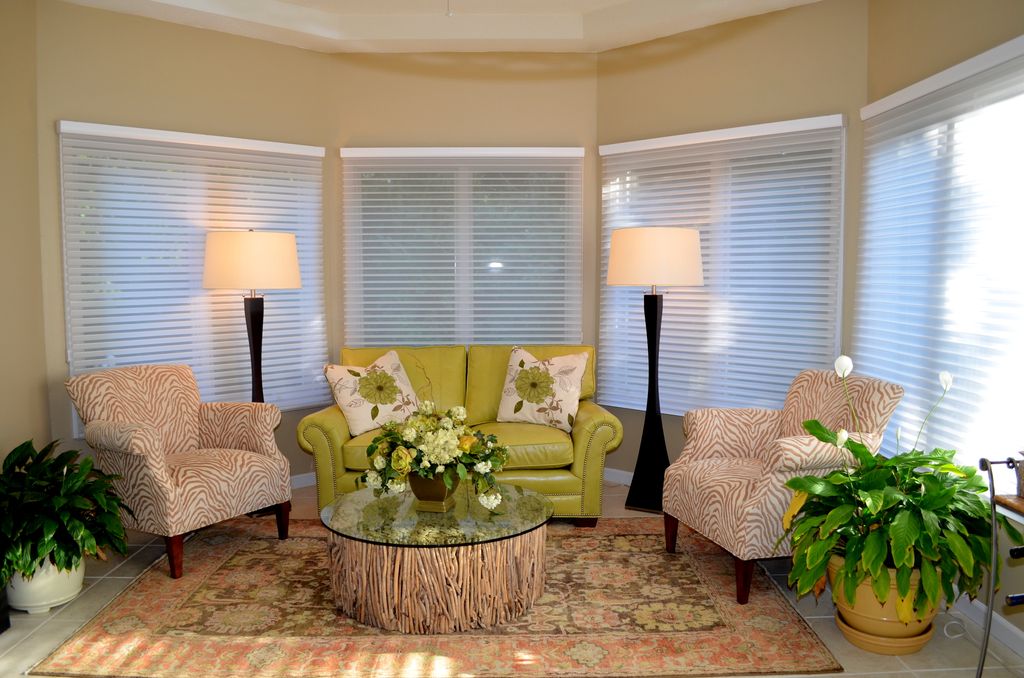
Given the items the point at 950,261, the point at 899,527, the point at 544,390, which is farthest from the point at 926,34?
the point at 544,390

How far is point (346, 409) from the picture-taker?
14.8ft

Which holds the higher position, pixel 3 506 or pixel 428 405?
pixel 428 405

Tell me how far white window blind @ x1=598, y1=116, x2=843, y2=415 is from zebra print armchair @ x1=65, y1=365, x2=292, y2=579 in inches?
95.4

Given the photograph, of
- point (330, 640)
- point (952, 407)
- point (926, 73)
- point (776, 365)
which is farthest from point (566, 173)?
point (330, 640)

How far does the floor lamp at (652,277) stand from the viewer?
440cm

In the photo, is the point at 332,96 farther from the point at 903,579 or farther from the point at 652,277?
the point at 903,579

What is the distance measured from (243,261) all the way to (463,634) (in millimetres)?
2476

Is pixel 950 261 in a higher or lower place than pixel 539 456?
higher

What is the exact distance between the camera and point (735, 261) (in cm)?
484

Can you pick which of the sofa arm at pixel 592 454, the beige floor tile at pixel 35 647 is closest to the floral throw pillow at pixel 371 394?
the sofa arm at pixel 592 454

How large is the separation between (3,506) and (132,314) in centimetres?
167

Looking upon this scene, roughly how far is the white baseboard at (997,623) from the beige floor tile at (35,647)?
3.58 m

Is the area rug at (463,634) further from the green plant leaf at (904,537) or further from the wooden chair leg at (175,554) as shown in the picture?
the green plant leaf at (904,537)

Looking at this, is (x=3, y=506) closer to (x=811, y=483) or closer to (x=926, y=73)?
(x=811, y=483)
